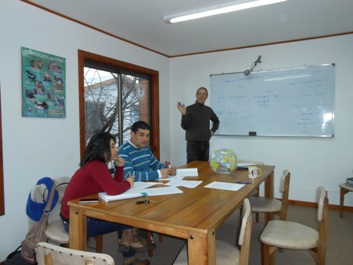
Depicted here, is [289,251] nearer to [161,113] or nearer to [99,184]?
[99,184]

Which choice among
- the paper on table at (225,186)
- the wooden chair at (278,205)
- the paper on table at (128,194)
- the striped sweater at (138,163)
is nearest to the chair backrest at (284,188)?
the wooden chair at (278,205)

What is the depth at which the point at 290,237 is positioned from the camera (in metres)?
1.79

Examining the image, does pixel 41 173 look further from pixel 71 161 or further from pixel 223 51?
pixel 223 51

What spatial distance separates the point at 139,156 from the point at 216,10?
1689mm

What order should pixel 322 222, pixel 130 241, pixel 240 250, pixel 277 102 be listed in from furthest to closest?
pixel 277 102 → pixel 130 241 → pixel 322 222 → pixel 240 250

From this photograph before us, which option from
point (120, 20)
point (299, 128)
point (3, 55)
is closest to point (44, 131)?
point (3, 55)

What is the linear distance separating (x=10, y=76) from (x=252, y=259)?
9.04 ft

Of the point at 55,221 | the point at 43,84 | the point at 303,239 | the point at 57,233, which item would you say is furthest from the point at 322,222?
the point at 43,84

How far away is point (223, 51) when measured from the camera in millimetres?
4441

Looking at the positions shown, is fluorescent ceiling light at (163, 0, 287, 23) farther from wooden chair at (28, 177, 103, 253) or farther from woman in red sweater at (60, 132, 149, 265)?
wooden chair at (28, 177, 103, 253)

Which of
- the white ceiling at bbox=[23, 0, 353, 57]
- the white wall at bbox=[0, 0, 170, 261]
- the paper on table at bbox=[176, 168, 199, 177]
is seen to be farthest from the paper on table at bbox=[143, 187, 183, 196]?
the white ceiling at bbox=[23, 0, 353, 57]

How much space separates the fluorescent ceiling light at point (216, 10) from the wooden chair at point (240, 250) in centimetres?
200

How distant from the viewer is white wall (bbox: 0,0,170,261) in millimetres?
2451

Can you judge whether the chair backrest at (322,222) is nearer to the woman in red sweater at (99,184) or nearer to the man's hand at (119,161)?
the woman in red sweater at (99,184)
